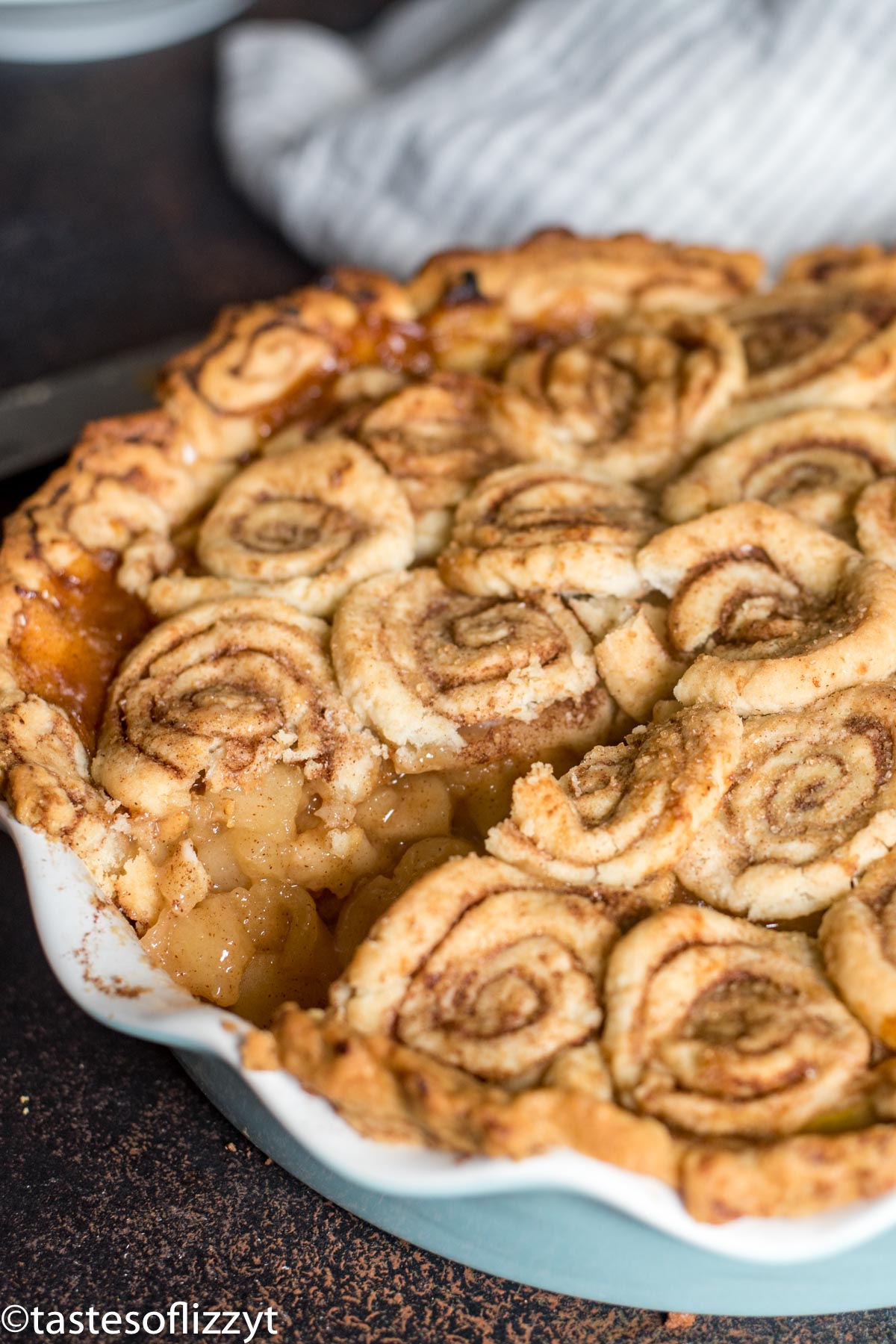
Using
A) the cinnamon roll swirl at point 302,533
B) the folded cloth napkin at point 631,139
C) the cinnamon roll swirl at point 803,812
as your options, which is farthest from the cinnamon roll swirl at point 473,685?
the folded cloth napkin at point 631,139

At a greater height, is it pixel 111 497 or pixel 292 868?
pixel 111 497

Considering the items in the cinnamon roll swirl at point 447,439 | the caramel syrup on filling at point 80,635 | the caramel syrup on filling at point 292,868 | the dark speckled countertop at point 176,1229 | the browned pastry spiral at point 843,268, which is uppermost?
the browned pastry spiral at point 843,268

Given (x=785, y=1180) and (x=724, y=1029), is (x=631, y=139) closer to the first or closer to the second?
(x=724, y=1029)

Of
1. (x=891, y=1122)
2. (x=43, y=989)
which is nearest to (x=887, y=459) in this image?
(x=891, y=1122)

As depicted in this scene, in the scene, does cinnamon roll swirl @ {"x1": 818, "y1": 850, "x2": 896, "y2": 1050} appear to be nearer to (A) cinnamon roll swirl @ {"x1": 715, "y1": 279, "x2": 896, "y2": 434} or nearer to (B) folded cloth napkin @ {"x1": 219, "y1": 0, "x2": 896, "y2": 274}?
(A) cinnamon roll swirl @ {"x1": 715, "y1": 279, "x2": 896, "y2": 434}

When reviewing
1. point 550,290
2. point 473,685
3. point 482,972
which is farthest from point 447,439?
point 482,972

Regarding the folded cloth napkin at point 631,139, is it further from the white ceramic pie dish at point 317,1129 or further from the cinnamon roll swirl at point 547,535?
the white ceramic pie dish at point 317,1129
